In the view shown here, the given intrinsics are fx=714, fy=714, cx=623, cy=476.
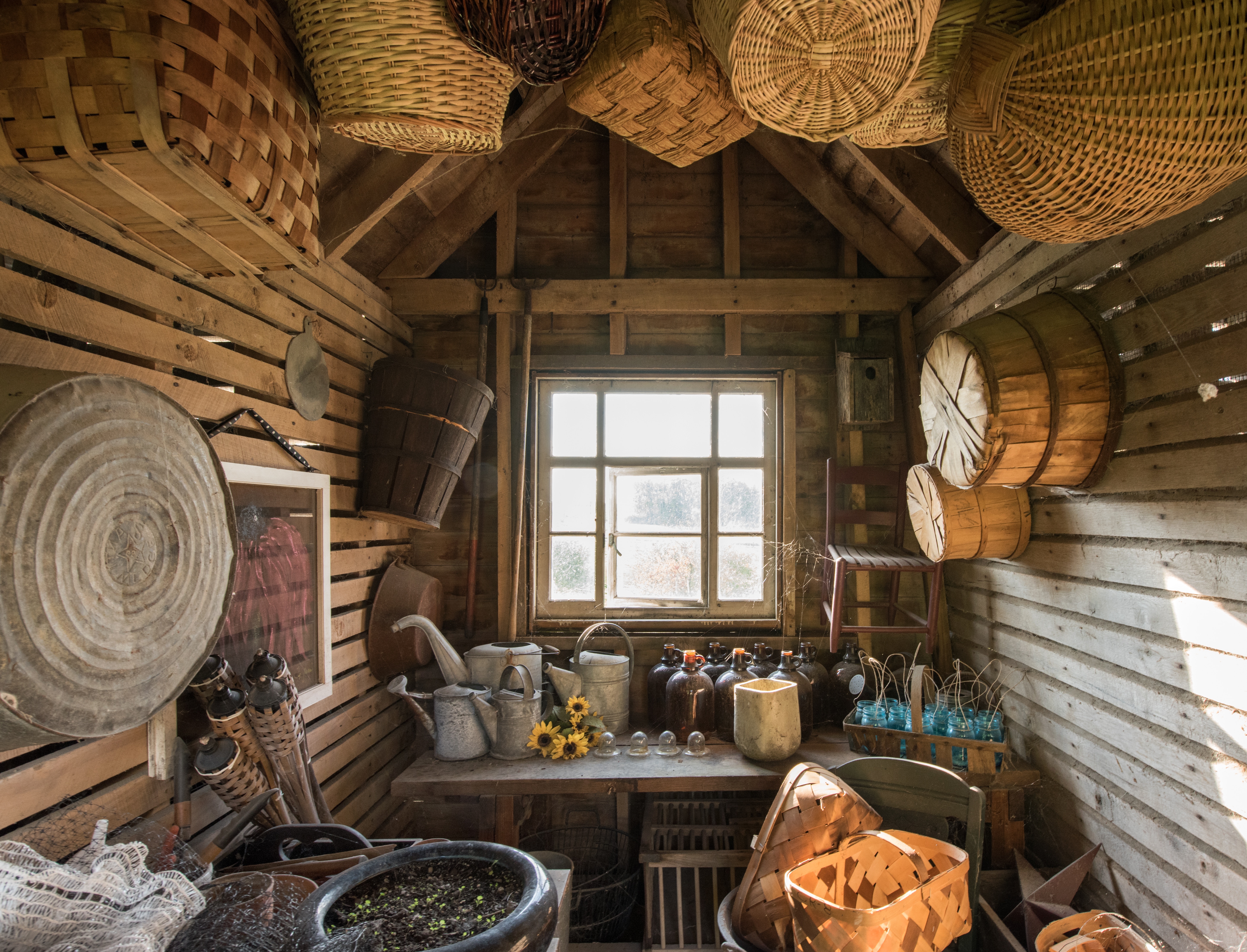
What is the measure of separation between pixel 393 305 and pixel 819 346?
2.37m

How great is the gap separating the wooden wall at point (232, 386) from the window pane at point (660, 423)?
1.24m

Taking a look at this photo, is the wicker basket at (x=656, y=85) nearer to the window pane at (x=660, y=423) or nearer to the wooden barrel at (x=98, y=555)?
the wooden barrel at (x=98, y=555)

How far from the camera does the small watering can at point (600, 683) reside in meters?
3.36

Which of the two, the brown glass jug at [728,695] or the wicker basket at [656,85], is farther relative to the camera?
the brown glass jug at [728,695]

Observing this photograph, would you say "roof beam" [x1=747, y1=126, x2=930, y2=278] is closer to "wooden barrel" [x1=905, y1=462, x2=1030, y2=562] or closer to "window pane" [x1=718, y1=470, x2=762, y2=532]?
"window pane" [x1=718, y1=470, x2=762, y2=532]

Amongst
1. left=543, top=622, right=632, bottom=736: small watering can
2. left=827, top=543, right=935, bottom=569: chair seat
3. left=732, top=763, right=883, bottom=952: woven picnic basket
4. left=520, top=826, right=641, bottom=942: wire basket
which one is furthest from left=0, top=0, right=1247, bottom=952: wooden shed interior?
left=732, top=763, right=883, bottom=952: woven picnic basket

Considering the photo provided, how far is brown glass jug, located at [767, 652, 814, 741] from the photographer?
3299 mm

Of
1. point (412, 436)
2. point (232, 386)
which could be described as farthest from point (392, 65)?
point (412, 436)

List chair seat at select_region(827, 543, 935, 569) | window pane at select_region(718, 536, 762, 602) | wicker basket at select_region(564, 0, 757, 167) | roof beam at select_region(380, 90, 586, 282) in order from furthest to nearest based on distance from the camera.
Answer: window pane at select_region(718, 536, 762, 602), roof beam at select_region(380, 90, 586, 282), chair seat at select_region(827, 543, 935, 569), wicker basket at select_region(564, 0, 757, 167)

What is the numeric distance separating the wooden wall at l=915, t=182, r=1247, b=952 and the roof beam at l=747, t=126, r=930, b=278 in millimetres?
→ 1167

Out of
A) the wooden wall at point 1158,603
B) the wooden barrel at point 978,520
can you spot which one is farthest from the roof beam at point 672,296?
the wooden barrel at point 978,520

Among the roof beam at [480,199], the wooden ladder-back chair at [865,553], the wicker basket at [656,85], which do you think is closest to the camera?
the wicker basket at [656,85]

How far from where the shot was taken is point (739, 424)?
405cm

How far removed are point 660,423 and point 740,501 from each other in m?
0.63
